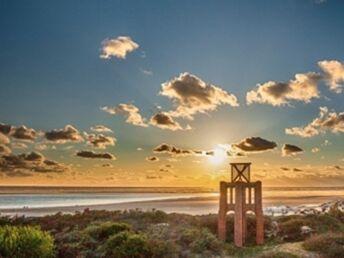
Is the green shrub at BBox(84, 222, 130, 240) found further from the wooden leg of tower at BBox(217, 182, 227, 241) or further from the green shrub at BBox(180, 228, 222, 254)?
the wooden leg of tower at BBox(217, 182, 227, 241)

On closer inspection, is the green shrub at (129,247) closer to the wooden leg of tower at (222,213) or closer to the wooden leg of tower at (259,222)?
the wooden leg of tower at (222,213)

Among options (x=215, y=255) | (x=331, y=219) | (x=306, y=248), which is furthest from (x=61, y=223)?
(x=331, y=219)

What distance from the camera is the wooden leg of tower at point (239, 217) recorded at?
22.4m

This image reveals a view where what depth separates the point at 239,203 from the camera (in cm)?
2291

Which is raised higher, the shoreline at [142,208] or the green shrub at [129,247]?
the shoreline at [142,208]

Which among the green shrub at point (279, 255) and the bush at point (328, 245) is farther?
the bush at point (328, 245)

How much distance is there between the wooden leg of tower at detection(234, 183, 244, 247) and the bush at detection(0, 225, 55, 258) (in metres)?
9.22

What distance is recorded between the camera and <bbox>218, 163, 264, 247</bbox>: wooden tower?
22766 millimetres

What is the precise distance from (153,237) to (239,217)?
4.78 meters

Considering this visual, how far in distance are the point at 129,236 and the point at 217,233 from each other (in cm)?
757

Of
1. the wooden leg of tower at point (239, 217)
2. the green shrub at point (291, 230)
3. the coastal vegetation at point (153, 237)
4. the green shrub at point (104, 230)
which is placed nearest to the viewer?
the coastal vegetation at point (153, 237)

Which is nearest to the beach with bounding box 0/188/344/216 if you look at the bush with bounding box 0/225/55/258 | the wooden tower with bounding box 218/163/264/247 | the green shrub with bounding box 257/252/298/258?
the wooden tower with bounding box 218/163/264/247

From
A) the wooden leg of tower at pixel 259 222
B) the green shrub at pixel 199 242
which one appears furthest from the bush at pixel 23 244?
the wooden leg of tower at pixel 259 222

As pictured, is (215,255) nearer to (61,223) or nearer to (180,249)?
(180,249)
